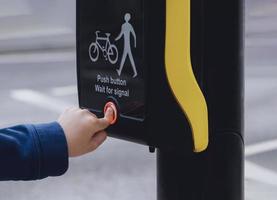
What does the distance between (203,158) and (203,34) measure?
23cm

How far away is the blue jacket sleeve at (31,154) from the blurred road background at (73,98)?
215 cm

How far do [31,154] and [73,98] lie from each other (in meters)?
4.56

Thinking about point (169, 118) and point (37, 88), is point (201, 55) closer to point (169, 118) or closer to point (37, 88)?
point (169, 118)

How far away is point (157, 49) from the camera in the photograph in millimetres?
1172

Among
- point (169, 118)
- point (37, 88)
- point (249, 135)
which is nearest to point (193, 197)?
point (169, 118)

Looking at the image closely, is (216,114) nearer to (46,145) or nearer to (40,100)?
(46,145)

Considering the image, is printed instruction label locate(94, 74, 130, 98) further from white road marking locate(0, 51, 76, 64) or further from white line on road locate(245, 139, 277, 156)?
white road marking locate(0, 51, 76, 64)

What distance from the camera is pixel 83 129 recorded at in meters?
1.29

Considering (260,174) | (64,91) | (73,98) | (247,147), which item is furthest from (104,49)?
(64,91)

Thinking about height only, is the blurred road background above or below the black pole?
below

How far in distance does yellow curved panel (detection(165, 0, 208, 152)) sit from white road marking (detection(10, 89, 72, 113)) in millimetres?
4193

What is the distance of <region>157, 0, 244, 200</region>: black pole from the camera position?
1224mm

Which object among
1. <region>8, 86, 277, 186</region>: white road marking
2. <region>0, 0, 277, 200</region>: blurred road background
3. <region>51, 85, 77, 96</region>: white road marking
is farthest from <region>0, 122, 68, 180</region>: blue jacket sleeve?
<region>51, 85, 77, 96</region>: white road marking

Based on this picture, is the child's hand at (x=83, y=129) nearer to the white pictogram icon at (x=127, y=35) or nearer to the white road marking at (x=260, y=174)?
the white pictogram icon at (x=127, y=35)
